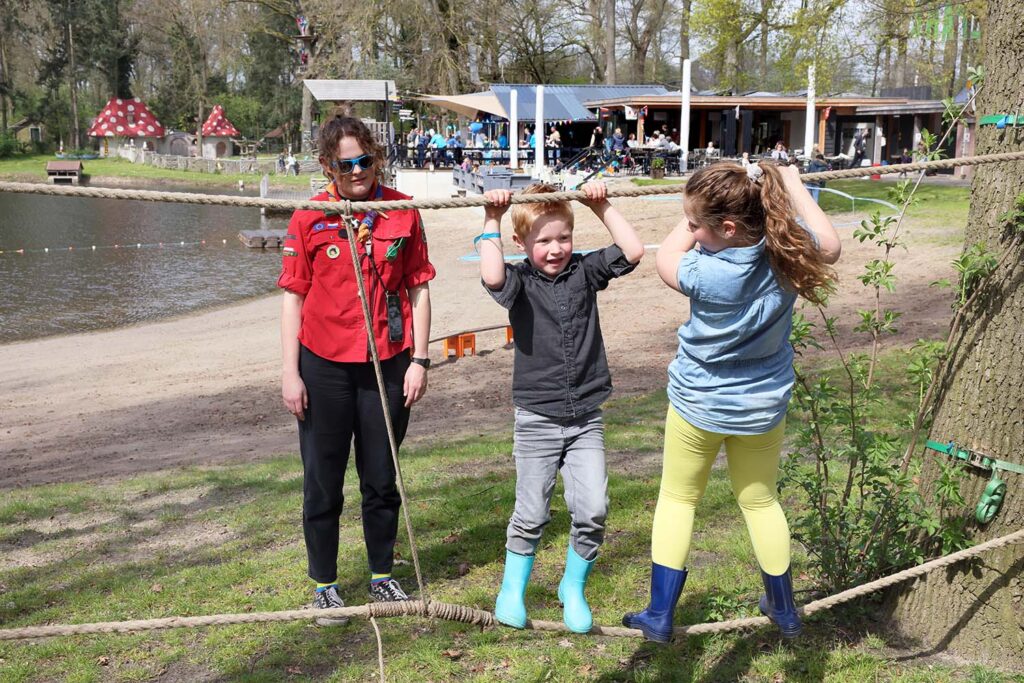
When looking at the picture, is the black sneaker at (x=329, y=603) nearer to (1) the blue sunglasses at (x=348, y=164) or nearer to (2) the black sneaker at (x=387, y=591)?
(2) the black sneaker at (x=387, y=591)

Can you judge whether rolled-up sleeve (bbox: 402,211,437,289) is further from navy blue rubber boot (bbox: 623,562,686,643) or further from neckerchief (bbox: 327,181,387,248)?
navy blue rubber boot (bbox: 623,562,686,643)

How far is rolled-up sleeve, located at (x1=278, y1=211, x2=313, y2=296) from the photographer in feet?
12.0

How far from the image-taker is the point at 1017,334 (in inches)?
136

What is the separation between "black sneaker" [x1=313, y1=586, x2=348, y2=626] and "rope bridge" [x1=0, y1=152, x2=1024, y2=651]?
0.79 metres

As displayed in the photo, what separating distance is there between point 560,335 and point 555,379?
0.15 m

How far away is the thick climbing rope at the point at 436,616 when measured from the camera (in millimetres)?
2930

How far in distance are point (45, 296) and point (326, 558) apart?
20.4m

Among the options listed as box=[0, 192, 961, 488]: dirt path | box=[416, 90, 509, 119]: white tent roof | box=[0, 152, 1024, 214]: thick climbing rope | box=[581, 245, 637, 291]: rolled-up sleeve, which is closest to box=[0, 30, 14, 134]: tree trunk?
box=[416, 90, 509, 119]: white tent roof

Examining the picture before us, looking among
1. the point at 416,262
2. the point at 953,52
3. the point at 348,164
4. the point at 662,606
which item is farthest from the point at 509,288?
the point at 953,52

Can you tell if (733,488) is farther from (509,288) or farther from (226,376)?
(226,376)

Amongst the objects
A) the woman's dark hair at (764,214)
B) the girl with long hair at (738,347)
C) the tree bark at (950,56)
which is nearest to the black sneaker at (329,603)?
the girl with long hair at (738,347)

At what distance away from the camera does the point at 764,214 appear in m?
2.92

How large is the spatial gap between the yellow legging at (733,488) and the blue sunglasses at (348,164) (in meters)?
1.49

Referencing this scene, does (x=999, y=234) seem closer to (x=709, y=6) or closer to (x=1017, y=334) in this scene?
(x=1017, y=334)
